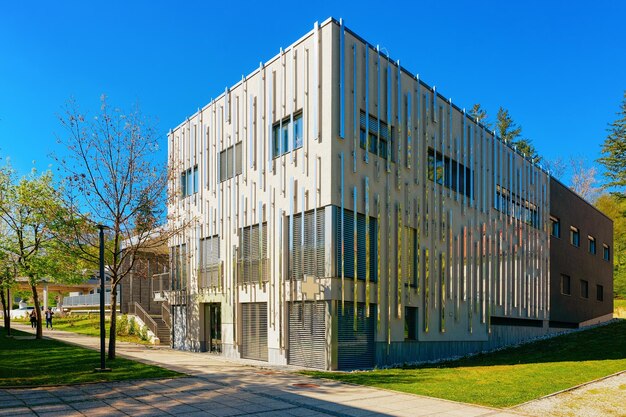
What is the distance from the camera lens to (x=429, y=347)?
22.5m

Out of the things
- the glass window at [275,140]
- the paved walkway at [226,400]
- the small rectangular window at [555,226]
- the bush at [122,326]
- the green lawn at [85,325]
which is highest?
the glass window at [275,140]

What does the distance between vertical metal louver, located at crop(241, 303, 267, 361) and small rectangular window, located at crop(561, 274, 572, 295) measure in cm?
2382

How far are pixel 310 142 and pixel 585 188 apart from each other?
185 feet

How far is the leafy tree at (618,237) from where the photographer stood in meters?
51.6

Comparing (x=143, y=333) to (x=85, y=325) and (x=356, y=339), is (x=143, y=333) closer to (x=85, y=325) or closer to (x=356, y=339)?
(x=85, y=325)

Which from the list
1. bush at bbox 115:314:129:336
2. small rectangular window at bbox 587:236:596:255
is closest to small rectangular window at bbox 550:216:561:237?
small rectangular window at bbox 587:236:596:255

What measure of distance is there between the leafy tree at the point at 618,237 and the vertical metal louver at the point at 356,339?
133ft

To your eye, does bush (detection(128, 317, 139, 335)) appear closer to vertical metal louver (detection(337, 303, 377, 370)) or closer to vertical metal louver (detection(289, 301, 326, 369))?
vertical metal louver (detection(289, 301, 326, 369))

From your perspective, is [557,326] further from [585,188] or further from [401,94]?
[585,188]

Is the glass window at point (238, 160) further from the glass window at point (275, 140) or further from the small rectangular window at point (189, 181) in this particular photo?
the small rectangular window at point (189, 181)

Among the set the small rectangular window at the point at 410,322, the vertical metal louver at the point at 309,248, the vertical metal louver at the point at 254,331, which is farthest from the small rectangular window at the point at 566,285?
the vertical metal louver at the point at 309,248

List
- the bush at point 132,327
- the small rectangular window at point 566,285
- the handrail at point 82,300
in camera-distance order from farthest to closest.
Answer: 1. the handrail at point 82,300
2. the small rectangular window at point 566,285
3. the bush at point 132,327

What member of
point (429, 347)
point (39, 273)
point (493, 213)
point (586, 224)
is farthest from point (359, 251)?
point (586, 224)

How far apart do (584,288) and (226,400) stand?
1398 inches
